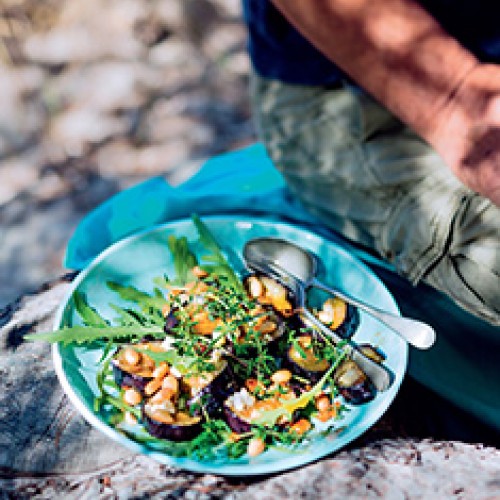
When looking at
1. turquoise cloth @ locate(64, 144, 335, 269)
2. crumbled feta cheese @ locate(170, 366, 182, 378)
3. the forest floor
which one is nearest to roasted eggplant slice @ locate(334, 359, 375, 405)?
crumbled feta cheese @ locate(170, 366, 182, 378)

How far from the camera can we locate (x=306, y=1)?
1.48 m

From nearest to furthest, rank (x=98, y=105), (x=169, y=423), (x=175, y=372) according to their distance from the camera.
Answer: (x=169, y=423)
(x=175, y=372)
(x=98, y=105)

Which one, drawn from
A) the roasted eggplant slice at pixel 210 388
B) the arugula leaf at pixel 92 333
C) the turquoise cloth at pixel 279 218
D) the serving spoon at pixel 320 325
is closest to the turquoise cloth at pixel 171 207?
the turquoise cloth at pixel 279 218

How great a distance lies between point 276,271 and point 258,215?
1.52 ft

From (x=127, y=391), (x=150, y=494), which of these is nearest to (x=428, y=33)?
(x=127, y=391)

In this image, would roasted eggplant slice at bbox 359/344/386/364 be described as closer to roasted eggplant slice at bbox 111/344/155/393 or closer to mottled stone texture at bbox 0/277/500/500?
mottled stone texture at bbox 0/277/500/500

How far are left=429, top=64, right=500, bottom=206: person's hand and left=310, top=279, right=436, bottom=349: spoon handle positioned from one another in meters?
0.31

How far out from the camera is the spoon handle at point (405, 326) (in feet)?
4.66

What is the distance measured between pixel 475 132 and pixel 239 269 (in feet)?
2.27

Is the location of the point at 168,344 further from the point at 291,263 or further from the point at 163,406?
the point at 291,263

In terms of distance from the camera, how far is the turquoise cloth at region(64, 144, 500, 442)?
5.73ft

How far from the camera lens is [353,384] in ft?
4.61

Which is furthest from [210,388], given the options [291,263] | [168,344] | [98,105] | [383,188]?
[98,105]

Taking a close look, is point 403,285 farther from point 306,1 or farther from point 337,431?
point 306,1
